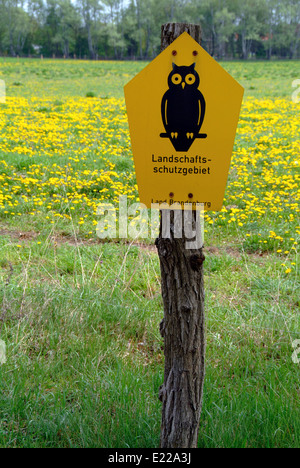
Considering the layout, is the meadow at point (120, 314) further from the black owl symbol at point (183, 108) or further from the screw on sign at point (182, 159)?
the black owl symbol at point (183, 108)

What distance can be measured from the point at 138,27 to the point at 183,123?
203 ft

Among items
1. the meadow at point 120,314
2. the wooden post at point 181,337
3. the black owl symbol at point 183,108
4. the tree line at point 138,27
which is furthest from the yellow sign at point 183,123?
the tree line at point 138,27

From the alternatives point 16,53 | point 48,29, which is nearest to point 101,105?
point 16,53

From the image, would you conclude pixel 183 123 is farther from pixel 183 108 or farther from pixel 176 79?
pixel 176 79

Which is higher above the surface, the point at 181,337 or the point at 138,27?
the point at 138,27

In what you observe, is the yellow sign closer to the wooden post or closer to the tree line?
the wooden post

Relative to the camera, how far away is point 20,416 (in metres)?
2.46

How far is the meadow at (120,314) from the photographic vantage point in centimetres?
237

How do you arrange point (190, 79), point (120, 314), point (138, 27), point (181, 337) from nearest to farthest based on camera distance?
point (190, 79) → point (181, 337) → point (120, 314) → point (138, 27)

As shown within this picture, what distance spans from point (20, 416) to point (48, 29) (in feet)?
245

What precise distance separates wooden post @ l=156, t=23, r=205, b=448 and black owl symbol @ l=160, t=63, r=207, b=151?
198 mm

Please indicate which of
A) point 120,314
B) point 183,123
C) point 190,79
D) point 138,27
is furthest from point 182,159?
point 138,27

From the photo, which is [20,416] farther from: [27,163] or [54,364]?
[27,163]

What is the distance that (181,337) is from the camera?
2.06 metres
